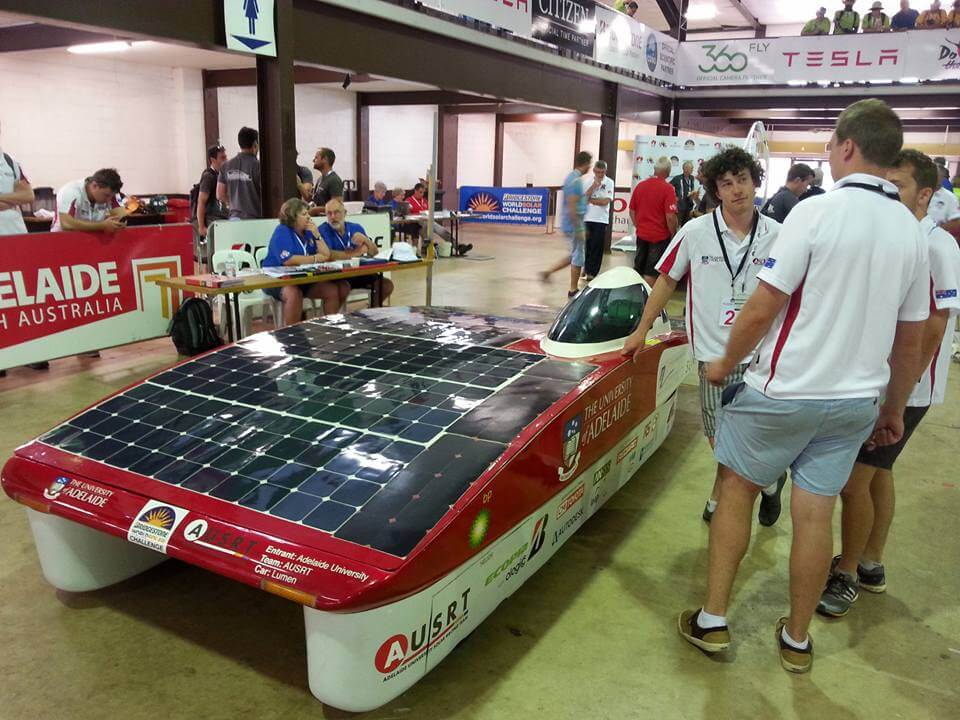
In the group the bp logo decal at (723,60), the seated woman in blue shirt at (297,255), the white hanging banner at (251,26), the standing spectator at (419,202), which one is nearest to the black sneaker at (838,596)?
the seated woman in blue shirt at (297,255)

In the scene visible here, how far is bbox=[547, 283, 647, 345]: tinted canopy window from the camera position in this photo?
3127 mm

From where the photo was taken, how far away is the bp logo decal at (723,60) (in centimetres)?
1295

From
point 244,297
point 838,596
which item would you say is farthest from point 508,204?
point 838,596

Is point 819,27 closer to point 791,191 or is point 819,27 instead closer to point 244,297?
point 791,191

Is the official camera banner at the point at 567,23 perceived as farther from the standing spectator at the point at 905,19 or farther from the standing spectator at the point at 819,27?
the standing spectator at the point at 905,19

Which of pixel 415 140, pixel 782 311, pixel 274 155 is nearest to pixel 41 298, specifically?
A: pixel 274 155

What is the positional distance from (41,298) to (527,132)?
1807cm

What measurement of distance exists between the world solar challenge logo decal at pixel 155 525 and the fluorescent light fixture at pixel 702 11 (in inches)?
673

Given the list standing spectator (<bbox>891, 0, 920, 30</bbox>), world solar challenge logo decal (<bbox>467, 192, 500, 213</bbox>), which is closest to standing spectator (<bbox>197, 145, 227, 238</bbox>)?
world solar challenge logo decal (<bbox>467, 192, 500, 213</bbox>)

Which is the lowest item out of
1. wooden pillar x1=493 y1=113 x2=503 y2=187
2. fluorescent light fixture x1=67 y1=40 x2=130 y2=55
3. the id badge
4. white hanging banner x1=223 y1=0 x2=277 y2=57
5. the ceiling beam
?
the id badge

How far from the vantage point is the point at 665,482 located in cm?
362

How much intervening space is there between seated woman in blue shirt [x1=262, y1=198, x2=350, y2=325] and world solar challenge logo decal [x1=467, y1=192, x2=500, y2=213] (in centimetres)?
975

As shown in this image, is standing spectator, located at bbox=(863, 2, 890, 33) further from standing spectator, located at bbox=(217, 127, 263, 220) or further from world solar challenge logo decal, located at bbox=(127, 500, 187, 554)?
world solar challenge logo decal, located at bbox=(127, 500, 187, 554)

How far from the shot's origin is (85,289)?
501 cm
